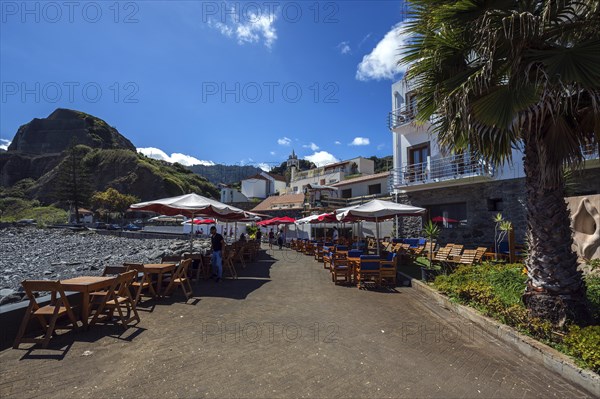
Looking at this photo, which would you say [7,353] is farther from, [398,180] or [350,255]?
[398,180]

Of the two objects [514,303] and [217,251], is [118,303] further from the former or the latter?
[514,303]

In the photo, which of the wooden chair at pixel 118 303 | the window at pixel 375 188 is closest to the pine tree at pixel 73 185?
the window at pixel 375 188

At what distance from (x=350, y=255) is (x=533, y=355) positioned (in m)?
6.34

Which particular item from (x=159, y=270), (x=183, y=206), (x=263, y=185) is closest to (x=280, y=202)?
(x=263, y=185)

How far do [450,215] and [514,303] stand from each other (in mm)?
12011

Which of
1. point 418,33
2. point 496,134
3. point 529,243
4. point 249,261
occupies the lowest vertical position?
point 249,261

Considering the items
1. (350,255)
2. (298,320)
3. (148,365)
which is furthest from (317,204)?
(148,365)

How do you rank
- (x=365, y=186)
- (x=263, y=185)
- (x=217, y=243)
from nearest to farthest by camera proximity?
1. (x=217, y=243)
2. (x=365, y=186)
3. (x=263, y=185)

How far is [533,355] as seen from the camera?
403cm

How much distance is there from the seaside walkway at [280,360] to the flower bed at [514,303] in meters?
0.40

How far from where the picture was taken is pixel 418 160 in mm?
18141

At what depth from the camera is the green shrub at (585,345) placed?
3439mm

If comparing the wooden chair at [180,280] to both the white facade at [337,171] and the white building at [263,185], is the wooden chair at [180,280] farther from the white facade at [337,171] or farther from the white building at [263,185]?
the white building at [263,185]

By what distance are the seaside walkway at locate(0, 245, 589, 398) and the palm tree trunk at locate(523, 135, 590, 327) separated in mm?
884
